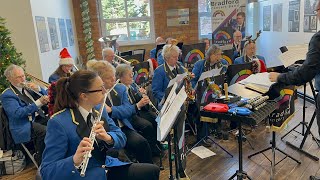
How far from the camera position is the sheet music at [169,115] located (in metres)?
1.87

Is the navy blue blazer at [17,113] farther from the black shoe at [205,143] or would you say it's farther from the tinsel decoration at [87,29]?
the tinsel decoration at [87,29]

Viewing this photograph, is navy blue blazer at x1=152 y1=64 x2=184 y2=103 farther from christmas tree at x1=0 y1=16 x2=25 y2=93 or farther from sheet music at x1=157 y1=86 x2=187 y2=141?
christmas tree at x1=0 y1=16 x2=25 y2=93

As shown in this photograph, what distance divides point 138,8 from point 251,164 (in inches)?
236

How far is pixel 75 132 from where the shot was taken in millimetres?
1619

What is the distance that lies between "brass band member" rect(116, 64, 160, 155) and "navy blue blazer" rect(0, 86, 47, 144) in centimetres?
108

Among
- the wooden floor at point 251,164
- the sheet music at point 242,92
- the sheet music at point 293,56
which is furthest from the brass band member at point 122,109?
the sheet music at point 293,56

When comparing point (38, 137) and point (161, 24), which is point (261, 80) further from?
point (161, 24)

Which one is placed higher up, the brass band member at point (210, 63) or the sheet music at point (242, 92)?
the brass band member at point (210, 63)

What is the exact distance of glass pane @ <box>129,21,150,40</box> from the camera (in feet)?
26.5

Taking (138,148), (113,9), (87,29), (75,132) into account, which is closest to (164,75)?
(138,148)

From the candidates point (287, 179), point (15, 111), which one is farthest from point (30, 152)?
point (287, 179)

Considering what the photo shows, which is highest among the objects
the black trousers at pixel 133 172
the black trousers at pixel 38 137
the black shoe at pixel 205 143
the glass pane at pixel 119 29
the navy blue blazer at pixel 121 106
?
the glass pane at pixel 119 29

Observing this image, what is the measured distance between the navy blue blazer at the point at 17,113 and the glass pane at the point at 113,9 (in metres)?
5.16

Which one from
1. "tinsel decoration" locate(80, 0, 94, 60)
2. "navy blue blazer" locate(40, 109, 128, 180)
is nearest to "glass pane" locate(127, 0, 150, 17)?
"tinsel decoration" locate(80, 0, 94, 60)
